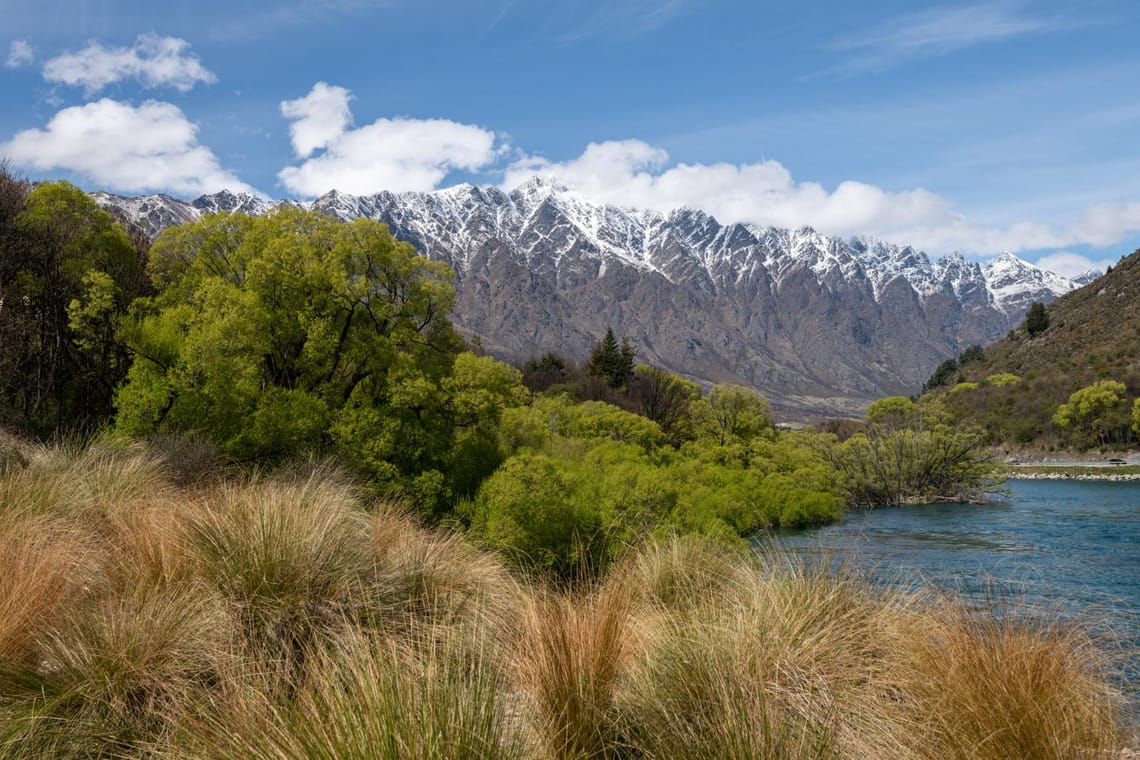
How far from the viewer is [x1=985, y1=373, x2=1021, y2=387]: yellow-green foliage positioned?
9621 cm

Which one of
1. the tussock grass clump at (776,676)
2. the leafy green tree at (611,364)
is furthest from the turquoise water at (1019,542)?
the leafy green tree at (611,364)

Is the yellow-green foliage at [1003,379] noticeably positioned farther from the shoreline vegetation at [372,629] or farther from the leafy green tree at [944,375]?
the shoreline vegetation at [372,629]

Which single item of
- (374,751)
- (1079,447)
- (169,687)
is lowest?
(1079,447)

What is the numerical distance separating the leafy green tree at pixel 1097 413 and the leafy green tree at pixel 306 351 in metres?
79.1

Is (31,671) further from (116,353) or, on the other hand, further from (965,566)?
(965,566)

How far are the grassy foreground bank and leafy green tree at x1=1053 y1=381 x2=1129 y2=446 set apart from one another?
8747 centimetres

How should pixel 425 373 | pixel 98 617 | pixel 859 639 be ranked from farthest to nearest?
pixel 425 373 < pixel 859 639 < pixel 98 617

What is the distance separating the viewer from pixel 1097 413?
7769 centimetres

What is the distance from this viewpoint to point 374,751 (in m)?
2.57

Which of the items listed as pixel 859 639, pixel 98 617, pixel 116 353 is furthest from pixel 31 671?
pixel 116 353

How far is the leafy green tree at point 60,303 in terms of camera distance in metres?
18.4

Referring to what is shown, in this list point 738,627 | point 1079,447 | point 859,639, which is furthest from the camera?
Answer: point 1079,447

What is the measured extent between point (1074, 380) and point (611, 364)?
58.4 m

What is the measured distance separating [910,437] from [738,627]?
168ft
